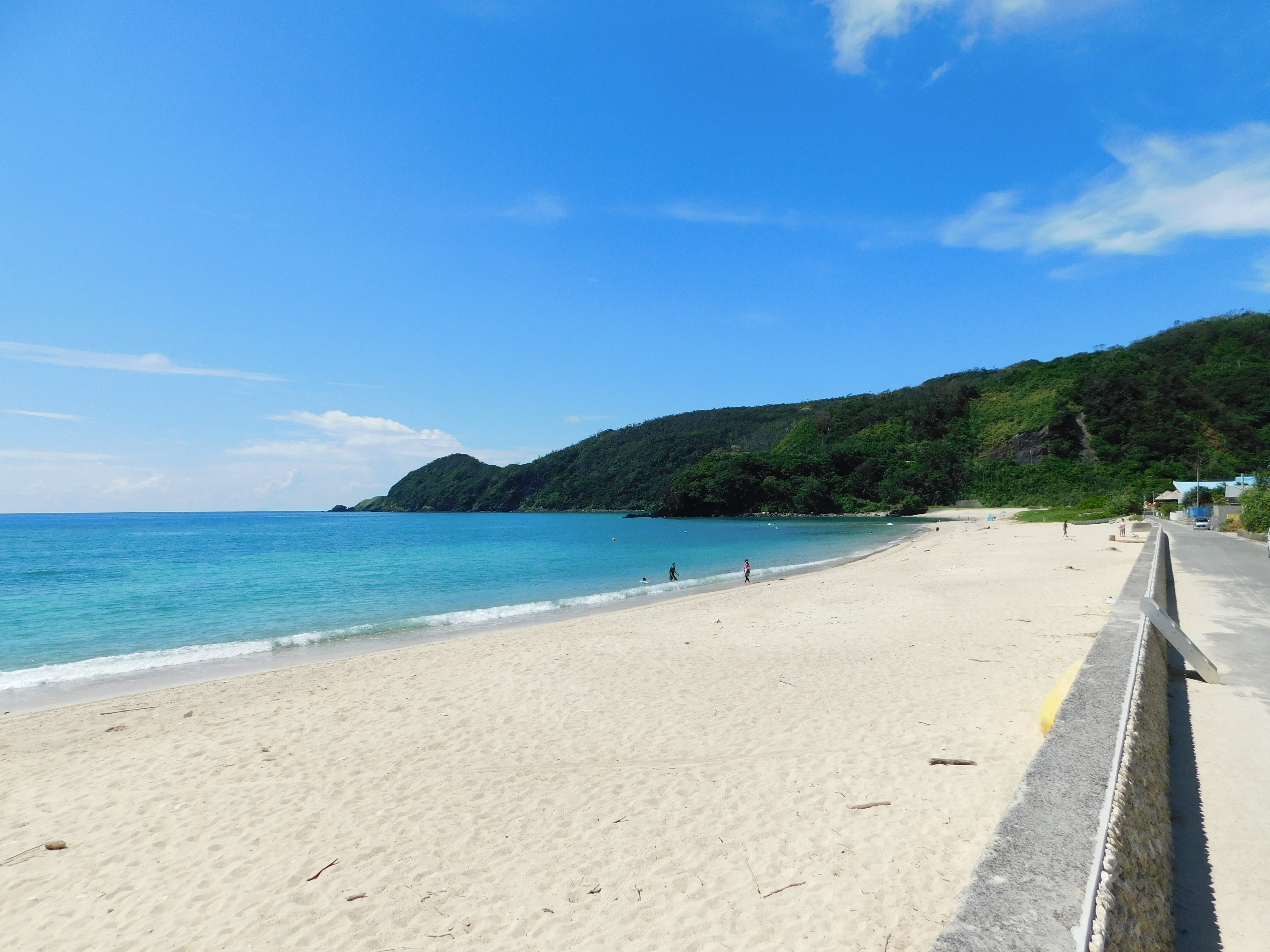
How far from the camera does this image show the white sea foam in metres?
11.9

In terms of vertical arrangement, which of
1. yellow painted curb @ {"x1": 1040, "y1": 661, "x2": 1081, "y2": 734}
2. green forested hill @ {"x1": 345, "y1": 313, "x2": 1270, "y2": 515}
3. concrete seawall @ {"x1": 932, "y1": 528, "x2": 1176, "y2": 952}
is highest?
green forested hill @ {"x1": 345, "y1": 313, "x2": 1270, "y2": 515}

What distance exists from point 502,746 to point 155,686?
813 cm

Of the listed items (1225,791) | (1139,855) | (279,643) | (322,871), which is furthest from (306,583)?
(1139,855)

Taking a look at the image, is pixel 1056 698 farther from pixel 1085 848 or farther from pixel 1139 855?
pixel 1085 848

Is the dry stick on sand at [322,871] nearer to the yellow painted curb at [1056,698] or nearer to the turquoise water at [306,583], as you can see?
the yellow painted curb at [1056,698]

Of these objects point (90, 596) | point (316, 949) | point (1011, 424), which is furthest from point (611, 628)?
point (1011, 424)

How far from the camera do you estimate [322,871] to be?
4387 millimetres

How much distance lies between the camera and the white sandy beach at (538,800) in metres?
3.77

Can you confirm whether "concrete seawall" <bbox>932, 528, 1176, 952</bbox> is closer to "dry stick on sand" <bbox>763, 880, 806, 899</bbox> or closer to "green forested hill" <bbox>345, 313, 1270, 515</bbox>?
"dry stick on sand" <bbox>763, 880, 806, 899</bbox>

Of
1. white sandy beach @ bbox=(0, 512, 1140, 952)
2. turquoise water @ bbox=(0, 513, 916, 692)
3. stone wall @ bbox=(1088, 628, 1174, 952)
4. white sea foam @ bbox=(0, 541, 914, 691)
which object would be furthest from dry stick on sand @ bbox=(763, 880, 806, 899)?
turquoise water @ bbox=(0, 513, 916, 692)

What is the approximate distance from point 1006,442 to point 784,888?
110434 mm

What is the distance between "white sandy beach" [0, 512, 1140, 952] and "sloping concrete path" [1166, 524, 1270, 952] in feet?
3.50

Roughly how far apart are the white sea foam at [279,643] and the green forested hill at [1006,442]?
6488cm

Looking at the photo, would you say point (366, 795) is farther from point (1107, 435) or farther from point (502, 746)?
point (1107, 435)
